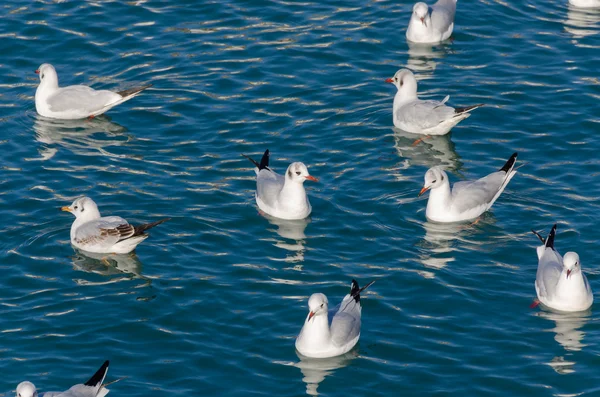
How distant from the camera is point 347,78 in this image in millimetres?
25844

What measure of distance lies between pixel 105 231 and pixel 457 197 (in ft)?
20.5

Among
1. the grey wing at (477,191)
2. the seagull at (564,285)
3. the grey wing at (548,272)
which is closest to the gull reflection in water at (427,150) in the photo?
the grey wing at (477,191)

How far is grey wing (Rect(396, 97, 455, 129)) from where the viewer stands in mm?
23391

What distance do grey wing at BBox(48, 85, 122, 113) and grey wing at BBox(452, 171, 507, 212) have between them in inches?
308

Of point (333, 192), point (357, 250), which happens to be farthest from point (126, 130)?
point (357, 250)

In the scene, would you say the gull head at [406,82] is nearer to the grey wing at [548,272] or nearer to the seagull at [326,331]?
the grey wing at [548,272]

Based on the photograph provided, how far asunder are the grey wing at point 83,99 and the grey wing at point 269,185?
4746 millimetres

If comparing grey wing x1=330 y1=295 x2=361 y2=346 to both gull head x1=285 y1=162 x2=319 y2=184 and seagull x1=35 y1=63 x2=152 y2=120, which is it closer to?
gull head x1=285 y1=162 x2=319 y2=184

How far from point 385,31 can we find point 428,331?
1225 cm

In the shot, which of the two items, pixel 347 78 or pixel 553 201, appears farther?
pixel 347 78

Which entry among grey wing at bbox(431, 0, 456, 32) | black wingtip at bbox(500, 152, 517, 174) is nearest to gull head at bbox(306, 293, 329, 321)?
black wingtip at bbox(500, 152, 517, 174)

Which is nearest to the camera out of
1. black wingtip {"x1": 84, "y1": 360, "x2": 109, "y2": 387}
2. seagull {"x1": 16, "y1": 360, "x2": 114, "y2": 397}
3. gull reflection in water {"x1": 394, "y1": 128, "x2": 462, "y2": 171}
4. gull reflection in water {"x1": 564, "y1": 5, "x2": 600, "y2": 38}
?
seagull {"x1": 16, "y1": 360, "x2": 114, "y2": 397}

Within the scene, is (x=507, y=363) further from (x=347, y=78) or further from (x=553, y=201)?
(x=347, y=78)

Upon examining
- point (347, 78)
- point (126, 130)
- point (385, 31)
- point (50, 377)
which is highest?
point (385, 31)
